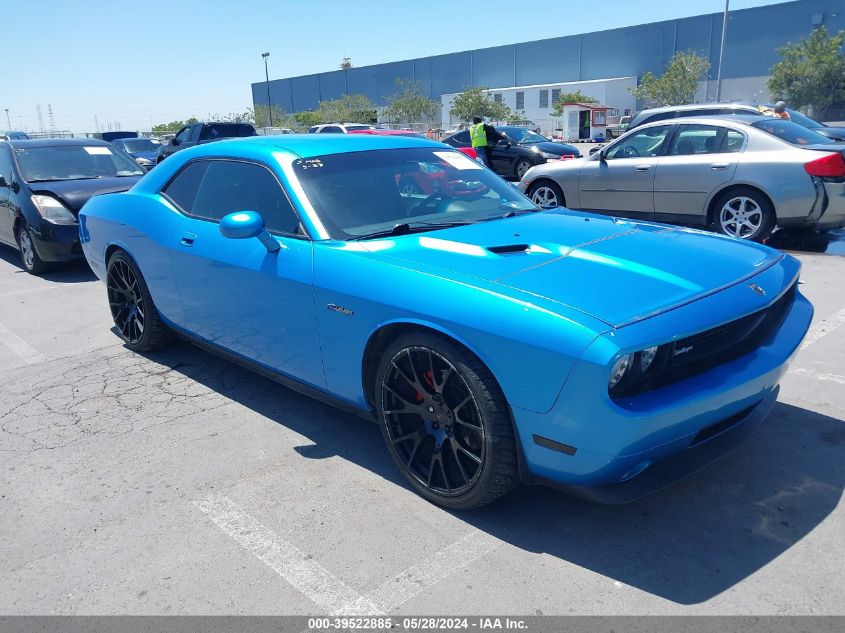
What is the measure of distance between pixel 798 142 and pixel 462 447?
703 cm

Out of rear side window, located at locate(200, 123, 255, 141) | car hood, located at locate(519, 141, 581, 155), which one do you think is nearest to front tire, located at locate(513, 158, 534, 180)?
car hood, located at locate(519, 141, 581, 155)

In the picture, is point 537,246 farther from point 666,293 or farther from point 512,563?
point 512,563

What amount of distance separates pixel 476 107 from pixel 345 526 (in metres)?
57.1

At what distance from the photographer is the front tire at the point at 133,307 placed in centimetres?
496

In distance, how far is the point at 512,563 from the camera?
2719 millimetres

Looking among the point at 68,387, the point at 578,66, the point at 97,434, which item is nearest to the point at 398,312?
the point at 97,434

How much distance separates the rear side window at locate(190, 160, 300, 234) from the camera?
3764mm

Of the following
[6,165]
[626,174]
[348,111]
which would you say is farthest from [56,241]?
[348,111]

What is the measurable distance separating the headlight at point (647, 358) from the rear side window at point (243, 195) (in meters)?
1.91

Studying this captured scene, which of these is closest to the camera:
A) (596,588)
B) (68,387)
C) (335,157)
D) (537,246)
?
(596,588)

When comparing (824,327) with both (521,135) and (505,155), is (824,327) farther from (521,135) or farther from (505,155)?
(521,135)

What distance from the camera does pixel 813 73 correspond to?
148ft

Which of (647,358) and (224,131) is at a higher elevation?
(224,131)

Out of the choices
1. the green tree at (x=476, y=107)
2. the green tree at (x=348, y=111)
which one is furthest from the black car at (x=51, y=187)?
the green tree at (x=476, y=107)
